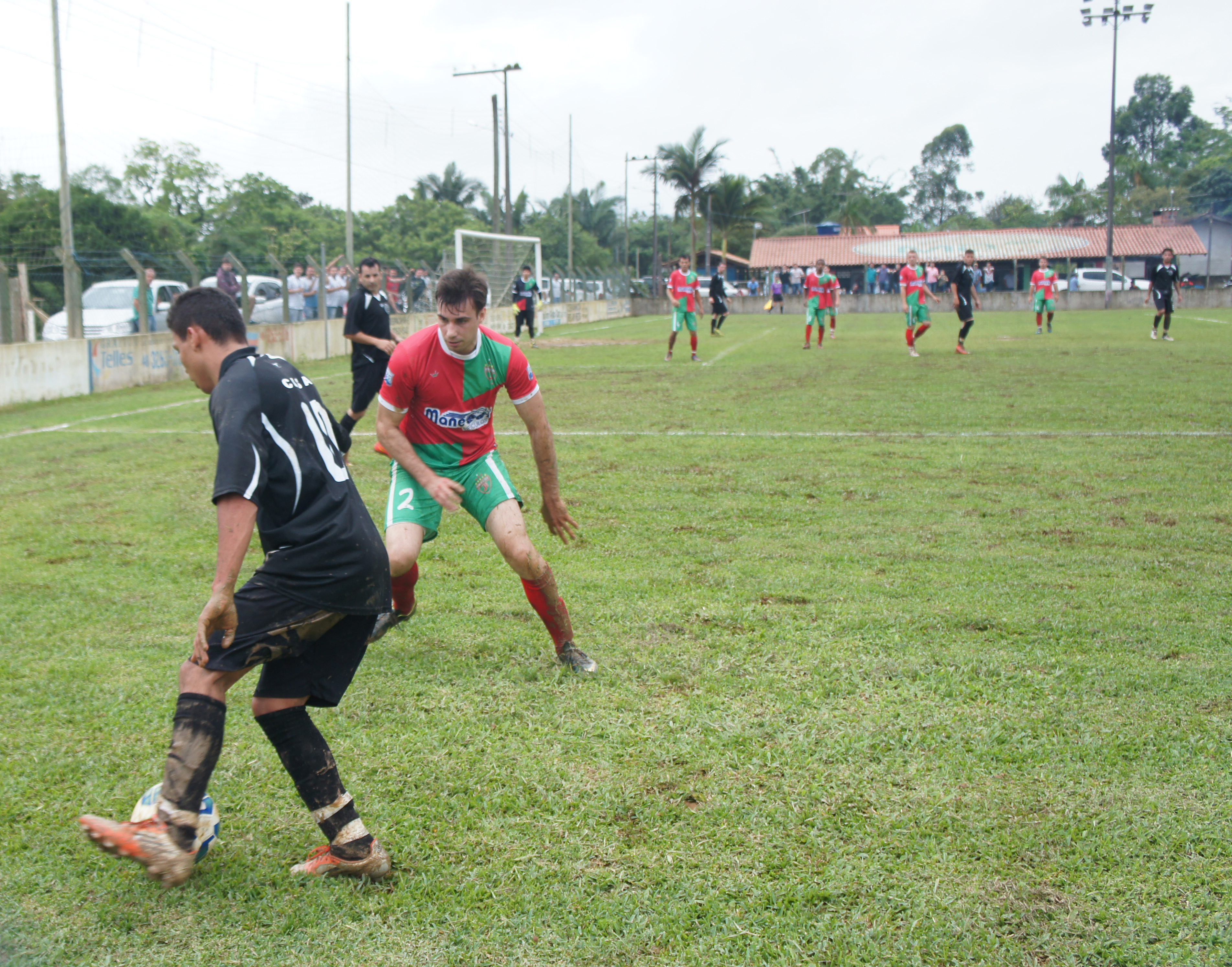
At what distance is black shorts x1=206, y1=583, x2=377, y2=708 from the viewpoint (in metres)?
2.86

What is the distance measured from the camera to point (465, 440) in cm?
472

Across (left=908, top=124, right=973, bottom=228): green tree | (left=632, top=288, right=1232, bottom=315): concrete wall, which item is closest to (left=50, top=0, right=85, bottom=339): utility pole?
(left=632, top=288, right=1232, bottom=315): concrete wall

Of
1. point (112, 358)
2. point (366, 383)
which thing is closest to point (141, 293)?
point (112, 358)

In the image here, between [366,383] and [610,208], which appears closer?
[366,383]

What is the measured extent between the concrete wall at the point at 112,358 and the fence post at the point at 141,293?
0.98ft

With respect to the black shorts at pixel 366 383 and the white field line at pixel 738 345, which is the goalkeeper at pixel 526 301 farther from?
the black shorts at pixel 366 383

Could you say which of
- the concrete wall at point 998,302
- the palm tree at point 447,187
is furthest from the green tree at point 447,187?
the concrete wall at point 998,302

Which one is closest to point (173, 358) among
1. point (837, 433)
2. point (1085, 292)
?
point (837, 433)

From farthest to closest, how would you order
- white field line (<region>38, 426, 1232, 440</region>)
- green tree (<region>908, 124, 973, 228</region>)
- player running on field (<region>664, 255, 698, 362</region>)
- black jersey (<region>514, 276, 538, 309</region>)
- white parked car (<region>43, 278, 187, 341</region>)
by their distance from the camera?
green tree (<region>908, 124, 973, 228</region>)
black jersey (<region>514, 276, 538, 309</region>)
player running on field (<region>664, 255, 698, 362</region>)
white parked car (<region>43, 278, 187, 341</region>)
white field line (<region>38, 426, 1232, 440</region>)

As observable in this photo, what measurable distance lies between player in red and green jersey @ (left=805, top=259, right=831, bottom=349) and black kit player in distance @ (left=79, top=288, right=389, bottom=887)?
2064 cm

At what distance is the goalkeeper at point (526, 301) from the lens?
2697 centimetres

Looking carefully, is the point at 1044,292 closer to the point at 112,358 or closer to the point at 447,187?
the point at 112,358

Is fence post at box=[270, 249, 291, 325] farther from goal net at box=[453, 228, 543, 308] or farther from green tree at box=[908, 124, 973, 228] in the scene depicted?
green tree at box=[908, 124, 973, 228]

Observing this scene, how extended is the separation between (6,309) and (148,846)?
50.0 feet
